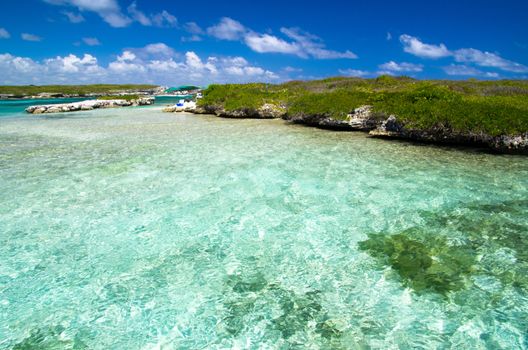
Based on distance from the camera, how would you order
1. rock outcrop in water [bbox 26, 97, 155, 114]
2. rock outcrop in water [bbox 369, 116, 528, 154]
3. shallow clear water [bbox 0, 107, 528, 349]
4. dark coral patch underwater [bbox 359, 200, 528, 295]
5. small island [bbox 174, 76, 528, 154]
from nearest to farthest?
shallow clear water [bbox 0, 107, 528, 349]
dark coral patch underwater [bbox 359, 200, 528, 295]
rock outcrop in water [bbox 369, 116, 528, 154]
small island [bbox 174, 76, 528, 154]
rock outcrop in water [bbox 26, 97, 155, 114]

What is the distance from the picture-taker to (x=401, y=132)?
16.0 meters

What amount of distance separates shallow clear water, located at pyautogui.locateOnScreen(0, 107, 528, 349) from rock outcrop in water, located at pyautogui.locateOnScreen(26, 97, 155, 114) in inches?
1413

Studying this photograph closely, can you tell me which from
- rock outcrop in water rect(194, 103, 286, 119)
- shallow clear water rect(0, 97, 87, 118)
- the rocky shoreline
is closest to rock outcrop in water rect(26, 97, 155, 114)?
shallow clear water rect(0, 97, 87, 118)

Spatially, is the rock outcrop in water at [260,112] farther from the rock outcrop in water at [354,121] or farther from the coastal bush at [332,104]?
the rock outcrop in water at [354,121]

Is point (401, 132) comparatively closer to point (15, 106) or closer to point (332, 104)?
point (332, 104)

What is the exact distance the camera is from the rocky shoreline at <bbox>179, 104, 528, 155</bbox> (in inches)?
494

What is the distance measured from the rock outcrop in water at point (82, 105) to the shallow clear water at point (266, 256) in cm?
3590

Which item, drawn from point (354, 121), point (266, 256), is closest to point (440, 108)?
point (354, 121)

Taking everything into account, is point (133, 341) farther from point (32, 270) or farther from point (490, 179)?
point (490, 179)

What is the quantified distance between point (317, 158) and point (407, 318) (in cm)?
861

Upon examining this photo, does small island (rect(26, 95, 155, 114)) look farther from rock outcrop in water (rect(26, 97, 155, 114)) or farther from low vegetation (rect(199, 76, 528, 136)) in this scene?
low vegetation (rect(199, 76, 528, 136))

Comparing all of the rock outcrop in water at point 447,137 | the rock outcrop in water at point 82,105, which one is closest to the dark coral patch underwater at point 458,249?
the rock outcrop in water at point 447,137

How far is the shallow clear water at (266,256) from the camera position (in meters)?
4.00

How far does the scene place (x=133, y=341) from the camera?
3865 mm
